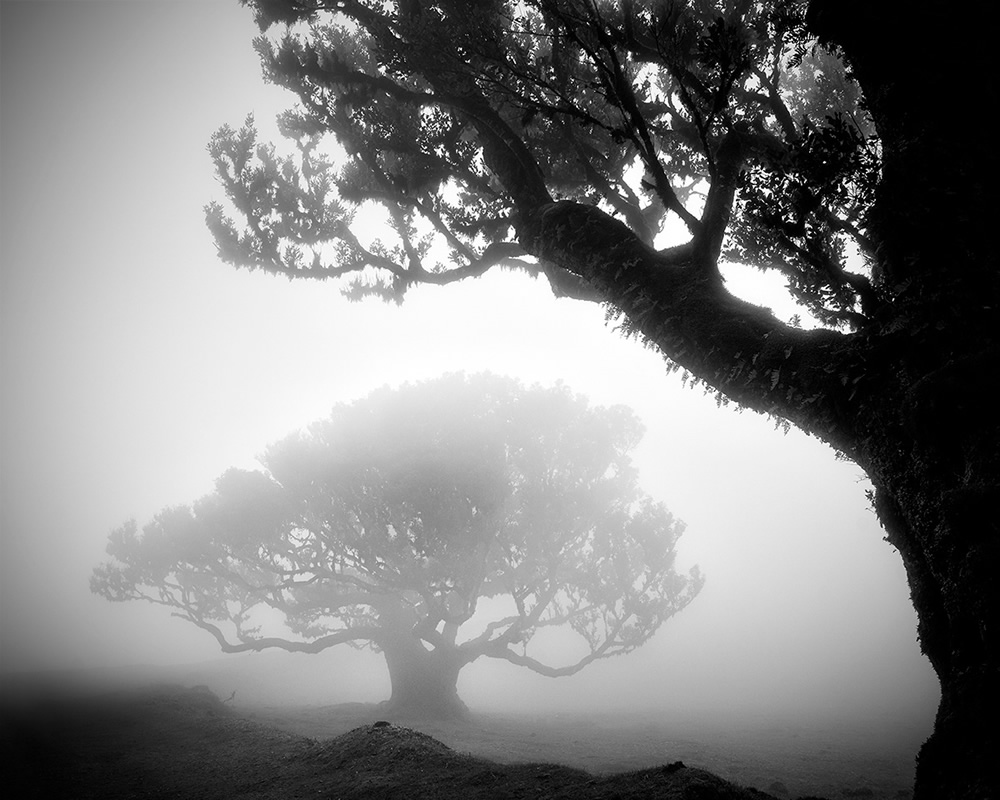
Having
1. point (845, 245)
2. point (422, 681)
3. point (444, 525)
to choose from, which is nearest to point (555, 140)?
point (845, 245)

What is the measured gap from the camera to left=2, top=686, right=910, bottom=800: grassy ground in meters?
4.60

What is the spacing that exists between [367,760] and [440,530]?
13.3 meters

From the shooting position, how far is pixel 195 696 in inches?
661

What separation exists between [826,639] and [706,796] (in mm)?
56460

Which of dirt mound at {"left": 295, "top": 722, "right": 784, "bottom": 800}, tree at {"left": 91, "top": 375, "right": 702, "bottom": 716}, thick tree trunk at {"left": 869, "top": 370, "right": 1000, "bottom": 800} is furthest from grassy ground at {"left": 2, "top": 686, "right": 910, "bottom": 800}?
tree at {"left": 91, "top": 375, "right": 702, "bottom": 716}

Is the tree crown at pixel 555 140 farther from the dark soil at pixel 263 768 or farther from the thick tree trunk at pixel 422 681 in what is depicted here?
the thick tree trunk at pixel 422 681

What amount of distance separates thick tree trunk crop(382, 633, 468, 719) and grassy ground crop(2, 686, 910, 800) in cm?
383

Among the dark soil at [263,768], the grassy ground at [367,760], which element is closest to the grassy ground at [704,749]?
the grassy ground at [367,760]

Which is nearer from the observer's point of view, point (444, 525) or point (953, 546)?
point (953, 546)

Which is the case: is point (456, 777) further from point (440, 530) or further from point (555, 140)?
point (440, 530)

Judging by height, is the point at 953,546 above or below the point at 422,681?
above

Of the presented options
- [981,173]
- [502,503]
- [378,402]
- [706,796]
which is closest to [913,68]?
[981,173]

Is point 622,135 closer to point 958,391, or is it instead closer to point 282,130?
point 958,391

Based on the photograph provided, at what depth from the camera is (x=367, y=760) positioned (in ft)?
19.2
